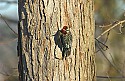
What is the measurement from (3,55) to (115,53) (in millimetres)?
5432

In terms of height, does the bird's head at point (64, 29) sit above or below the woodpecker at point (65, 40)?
above

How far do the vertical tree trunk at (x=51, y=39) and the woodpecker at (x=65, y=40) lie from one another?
23 mm

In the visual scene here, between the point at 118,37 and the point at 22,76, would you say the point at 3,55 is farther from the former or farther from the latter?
the point at 22,76

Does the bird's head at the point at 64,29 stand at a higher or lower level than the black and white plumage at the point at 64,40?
higher

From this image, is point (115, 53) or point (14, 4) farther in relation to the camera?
point (115, 53)

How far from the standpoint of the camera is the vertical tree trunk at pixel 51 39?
210 cm

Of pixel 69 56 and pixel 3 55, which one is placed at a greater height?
pixel 69 56

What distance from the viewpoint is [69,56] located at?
83.4 inches

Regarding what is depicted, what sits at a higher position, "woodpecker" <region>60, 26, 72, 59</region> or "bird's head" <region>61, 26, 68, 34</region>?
"bird's head" <region>61, 26, 68, 34</region>

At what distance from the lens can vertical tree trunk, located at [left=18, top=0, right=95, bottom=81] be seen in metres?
2.10

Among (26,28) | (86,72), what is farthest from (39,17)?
(86,72)

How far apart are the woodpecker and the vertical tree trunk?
0.08 feet

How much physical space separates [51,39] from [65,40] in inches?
3.0

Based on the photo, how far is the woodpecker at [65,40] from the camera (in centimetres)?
208
